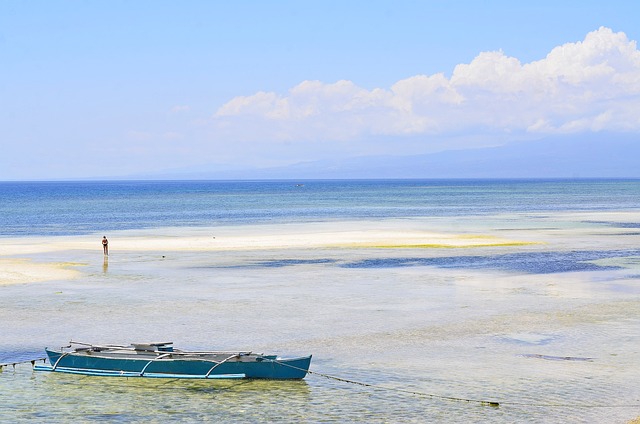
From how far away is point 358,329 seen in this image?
36469 mm

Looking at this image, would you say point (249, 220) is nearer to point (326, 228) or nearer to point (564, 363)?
point (326, 228)

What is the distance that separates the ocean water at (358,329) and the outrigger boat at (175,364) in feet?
1.10

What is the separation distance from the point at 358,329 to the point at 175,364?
10.5 meters

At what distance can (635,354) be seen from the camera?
30984mm

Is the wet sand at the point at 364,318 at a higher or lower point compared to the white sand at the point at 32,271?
lower

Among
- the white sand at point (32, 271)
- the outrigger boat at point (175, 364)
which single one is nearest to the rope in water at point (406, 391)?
the outrigger boat at point (175, 364)

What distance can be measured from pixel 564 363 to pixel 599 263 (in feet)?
103

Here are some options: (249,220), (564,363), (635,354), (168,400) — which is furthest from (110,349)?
(249,220)

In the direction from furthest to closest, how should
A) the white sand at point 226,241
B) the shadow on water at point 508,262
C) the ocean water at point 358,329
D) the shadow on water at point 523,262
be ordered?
1. the white sand at point 226,241
2. the shadow on water at point 508,262
3. the shadow on water at point 523,262
4. the ocean water at point 358,329

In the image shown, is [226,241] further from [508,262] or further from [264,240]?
[508,262]

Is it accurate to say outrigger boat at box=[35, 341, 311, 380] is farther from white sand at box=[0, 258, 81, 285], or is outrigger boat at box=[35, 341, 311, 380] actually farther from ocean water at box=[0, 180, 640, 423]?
white sand at box=[0, 258, 81, 285]

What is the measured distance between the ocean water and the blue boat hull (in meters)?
0.32

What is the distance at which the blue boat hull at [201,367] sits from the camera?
27547 millimetres

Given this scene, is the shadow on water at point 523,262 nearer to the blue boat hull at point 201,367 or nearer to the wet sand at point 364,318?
the wet sand at point 364,318
